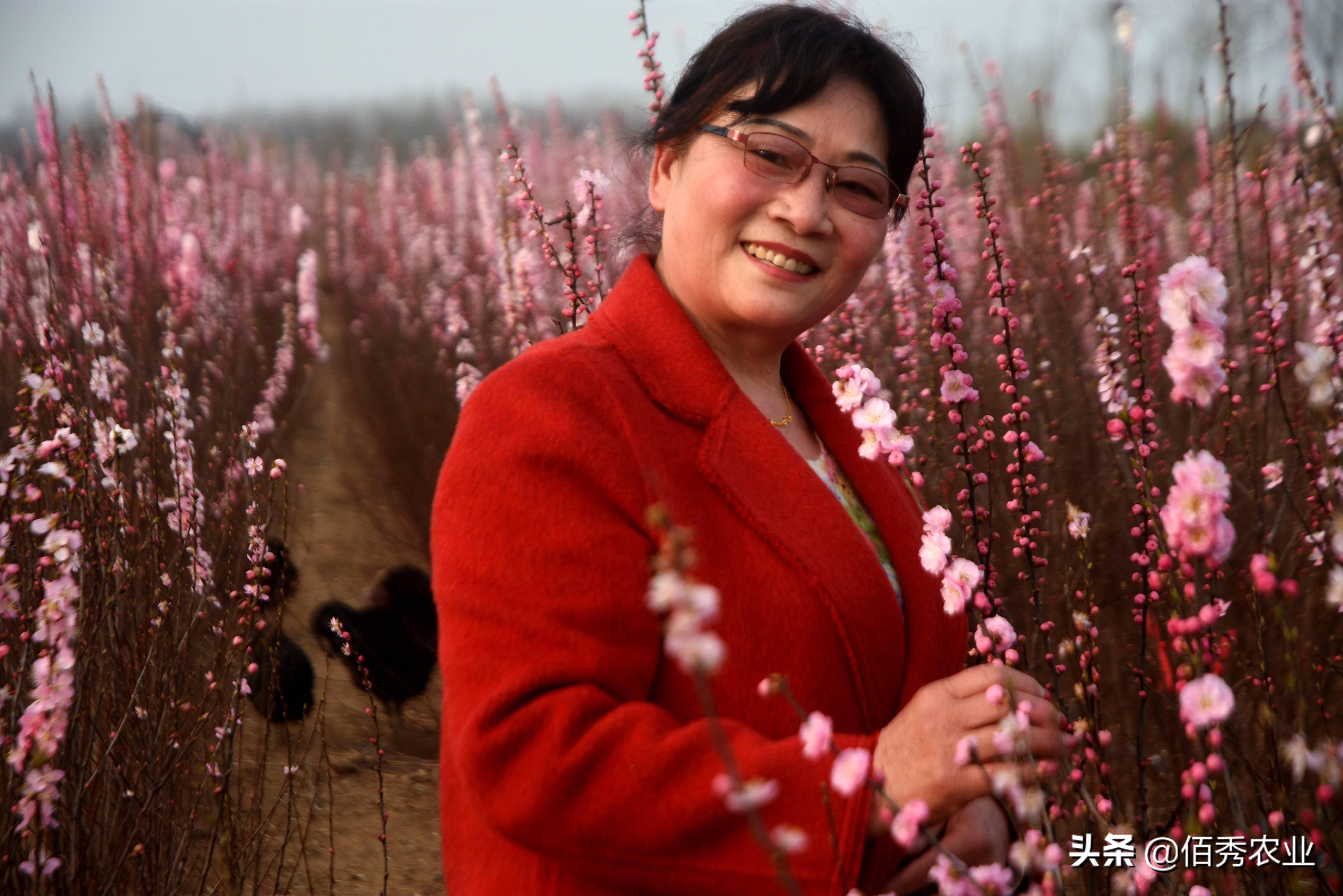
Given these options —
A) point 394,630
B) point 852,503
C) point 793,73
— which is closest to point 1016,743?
point 852,503

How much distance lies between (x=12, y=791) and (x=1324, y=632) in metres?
2.97

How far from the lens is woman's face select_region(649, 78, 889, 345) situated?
1541mm

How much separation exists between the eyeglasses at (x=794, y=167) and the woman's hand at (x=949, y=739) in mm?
763

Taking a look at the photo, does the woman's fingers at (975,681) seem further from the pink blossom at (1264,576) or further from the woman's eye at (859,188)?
the woman's eye at (859,188)

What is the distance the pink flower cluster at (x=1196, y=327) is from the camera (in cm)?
93

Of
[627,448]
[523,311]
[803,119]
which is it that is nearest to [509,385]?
[627,448]

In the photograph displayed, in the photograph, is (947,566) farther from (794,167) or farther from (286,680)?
(286,680)

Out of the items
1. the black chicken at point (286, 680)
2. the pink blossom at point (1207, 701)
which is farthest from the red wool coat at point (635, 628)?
the black chicken at point (286, 680)

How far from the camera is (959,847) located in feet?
4.25

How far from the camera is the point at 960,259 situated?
19.5ft

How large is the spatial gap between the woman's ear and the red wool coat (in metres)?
0.24

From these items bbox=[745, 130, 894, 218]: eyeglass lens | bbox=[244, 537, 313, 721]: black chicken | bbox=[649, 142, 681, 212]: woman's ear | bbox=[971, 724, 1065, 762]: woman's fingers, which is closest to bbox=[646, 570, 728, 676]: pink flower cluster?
bbox=[971, 724, 1065, 762]: woman's fingers

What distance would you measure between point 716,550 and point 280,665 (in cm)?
268

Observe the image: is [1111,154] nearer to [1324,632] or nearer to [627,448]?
[1324,632]
